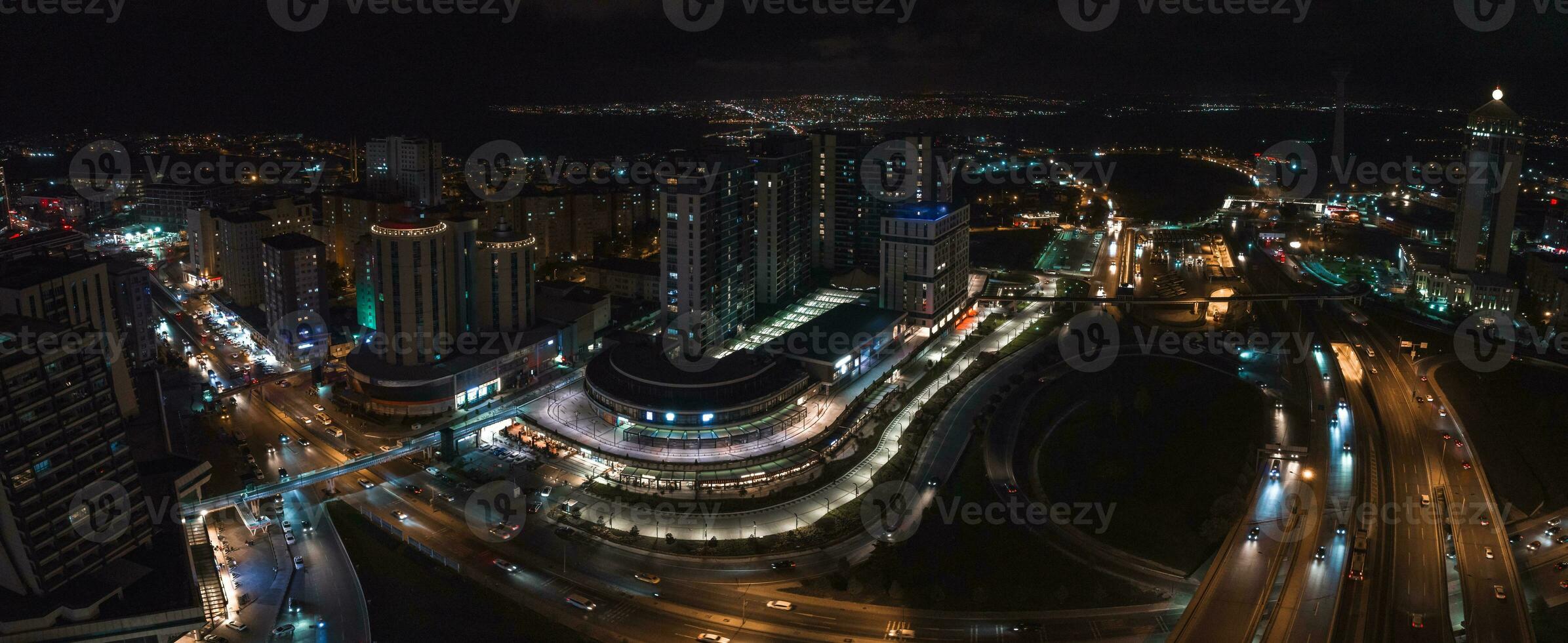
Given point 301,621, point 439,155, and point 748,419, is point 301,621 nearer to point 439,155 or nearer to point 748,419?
point 748,419

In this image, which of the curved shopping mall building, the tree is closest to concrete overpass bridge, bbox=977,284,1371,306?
the curved shopping mall building

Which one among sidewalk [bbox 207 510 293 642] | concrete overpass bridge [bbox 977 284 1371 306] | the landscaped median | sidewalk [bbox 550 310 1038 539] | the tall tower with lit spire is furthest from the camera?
concrete overpass bridge [bbox 977 284 1371 306]

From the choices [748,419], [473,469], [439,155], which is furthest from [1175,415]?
[439,155]

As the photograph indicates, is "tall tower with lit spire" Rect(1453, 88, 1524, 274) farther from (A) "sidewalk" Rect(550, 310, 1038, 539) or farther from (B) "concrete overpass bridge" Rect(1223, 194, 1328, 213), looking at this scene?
(A) "sidewalk" Rect(550, 310, 1038, 539)

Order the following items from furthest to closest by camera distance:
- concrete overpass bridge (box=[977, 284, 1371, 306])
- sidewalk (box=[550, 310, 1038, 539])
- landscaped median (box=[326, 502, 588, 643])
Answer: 1. concrete overpass bridge (box=[977, 284, 1371, 306])
2. sidewalk (box=[550, 310, 1038, 539])
3. landscaped median (box=[326, 502, 588, 643])

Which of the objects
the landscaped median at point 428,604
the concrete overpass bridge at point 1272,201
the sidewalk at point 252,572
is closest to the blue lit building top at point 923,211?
the landscaped median at point 428,604

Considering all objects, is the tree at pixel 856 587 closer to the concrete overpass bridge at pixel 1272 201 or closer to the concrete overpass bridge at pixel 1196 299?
the concrete overpass bridge at pixel 1196 299
